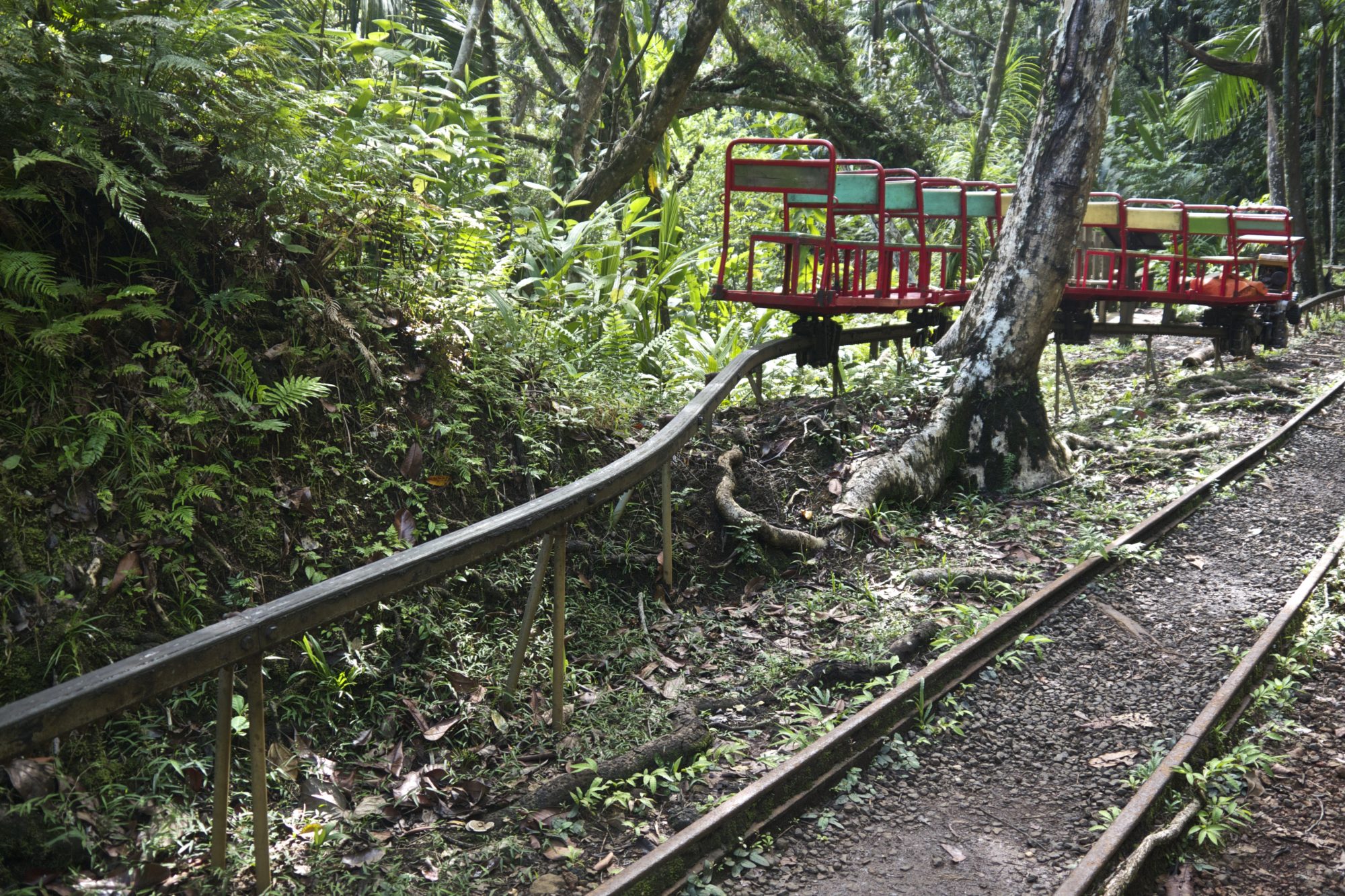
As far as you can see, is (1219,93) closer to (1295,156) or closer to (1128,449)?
(1295,156)

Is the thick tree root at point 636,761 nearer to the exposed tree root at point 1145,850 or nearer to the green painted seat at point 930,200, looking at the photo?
Result: the exposed tree root at point 1145,850

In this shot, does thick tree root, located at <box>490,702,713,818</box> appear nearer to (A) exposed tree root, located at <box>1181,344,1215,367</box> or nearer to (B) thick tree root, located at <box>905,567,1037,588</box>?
(B) thick tree root, located at <box>905,567,1037,588</box>

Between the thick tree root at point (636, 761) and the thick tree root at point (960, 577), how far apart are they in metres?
1.85

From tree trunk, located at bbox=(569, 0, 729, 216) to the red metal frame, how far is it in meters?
0.76

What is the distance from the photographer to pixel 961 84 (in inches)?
1254

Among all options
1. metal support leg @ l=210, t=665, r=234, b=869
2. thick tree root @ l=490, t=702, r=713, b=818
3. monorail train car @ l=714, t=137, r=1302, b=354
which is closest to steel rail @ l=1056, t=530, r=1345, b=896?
thick tree root @ l=490, t=702, r=713, b=818

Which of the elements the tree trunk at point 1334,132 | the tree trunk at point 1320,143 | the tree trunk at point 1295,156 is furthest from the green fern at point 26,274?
the tree trunk at point 1334,132

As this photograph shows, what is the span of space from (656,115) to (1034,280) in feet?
12.1

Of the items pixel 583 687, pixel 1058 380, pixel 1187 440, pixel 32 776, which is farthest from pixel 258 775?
pixel 1058 380

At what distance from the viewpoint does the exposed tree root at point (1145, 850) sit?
9.86ft

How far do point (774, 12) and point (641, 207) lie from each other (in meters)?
6.70

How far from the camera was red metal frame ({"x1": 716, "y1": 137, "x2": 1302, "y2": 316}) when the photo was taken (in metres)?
7.30

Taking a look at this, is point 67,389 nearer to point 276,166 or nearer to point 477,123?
point 276,166

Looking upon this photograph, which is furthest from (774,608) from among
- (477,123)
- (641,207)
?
(641,207)
